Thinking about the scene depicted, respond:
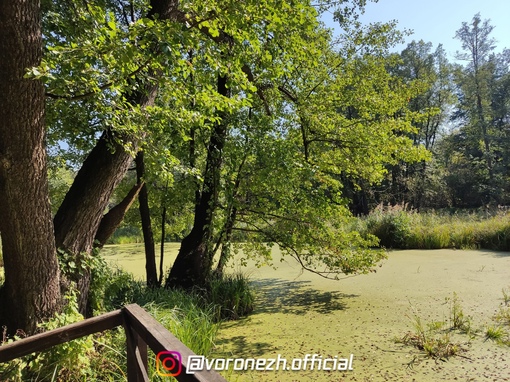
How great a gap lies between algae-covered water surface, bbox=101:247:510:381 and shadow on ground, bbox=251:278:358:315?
12 millimetres

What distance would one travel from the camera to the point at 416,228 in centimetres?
813

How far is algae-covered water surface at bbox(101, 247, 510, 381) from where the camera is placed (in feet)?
8.20

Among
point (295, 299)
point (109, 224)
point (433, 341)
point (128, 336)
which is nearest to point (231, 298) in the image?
point (295, 299)

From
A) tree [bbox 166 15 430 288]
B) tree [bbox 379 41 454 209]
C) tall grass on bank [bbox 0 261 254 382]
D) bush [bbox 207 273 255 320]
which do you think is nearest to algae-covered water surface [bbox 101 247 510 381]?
bush [bbox 207 273 255 320]

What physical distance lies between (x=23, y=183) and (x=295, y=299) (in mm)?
3666

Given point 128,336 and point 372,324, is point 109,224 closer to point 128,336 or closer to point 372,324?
point 128,336

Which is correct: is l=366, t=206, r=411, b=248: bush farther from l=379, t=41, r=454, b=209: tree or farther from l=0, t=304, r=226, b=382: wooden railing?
l=379, t=41, r=454, b=209: tree

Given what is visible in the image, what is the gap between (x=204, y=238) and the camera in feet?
14.5

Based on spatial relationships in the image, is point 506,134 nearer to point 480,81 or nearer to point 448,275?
point 480,81

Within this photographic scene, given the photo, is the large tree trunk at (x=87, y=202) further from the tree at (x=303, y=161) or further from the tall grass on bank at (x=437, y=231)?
the tall grass on bank at (x=437, y=231)

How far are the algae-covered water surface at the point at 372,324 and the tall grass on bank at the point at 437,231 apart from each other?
1250mm

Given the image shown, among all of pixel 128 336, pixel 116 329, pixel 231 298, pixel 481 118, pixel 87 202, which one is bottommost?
pixel 231 298

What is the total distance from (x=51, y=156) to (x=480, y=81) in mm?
20167

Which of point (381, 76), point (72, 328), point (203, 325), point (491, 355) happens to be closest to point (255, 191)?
point (203, 325)
